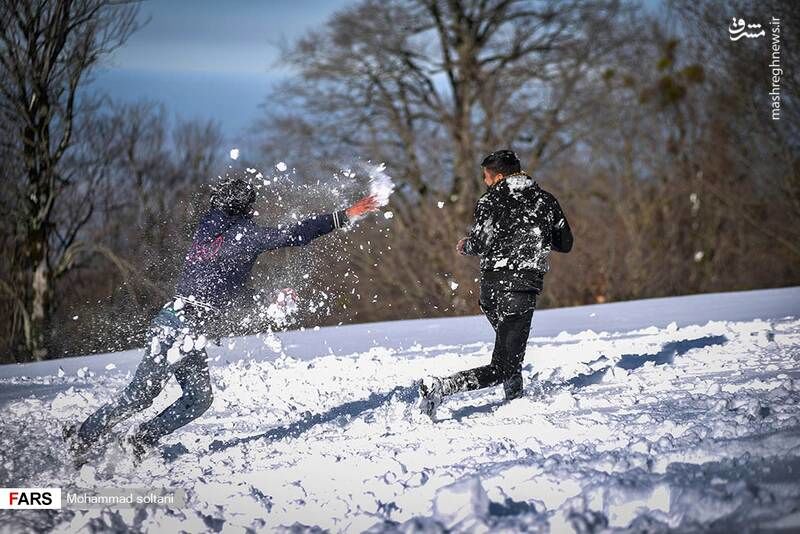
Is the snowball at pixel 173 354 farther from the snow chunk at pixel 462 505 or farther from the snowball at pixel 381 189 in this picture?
the snow chunk at pixel 462 505

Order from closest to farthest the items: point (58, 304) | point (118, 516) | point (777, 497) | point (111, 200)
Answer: point (777, 497) < point (118, 516) < point (58, 304) < point (111, 200)

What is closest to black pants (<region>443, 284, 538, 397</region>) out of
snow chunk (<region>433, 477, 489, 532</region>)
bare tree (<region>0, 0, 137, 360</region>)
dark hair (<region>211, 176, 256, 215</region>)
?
dark hair (<region>211, 176, 256, 215</region>)

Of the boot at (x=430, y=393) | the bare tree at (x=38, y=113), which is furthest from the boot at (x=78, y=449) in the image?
the bare tree at (x=38, y=113)

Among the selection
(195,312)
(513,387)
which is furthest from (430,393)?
(195,312)

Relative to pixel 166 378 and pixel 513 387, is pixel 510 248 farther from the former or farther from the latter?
pixel 166 378

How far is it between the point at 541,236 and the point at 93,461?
3028mm

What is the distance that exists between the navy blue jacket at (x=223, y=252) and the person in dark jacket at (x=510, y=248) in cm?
127

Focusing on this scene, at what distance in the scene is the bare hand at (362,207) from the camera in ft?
16.5

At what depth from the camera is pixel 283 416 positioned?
19.6 ft

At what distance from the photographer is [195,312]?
15.0ft

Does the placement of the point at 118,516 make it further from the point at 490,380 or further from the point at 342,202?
the point at 342,202

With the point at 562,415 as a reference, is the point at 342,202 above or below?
above

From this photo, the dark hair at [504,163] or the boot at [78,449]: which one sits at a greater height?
the dark hair at [504,163]

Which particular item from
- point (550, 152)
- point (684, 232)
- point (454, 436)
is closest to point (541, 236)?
point (454, 436)
